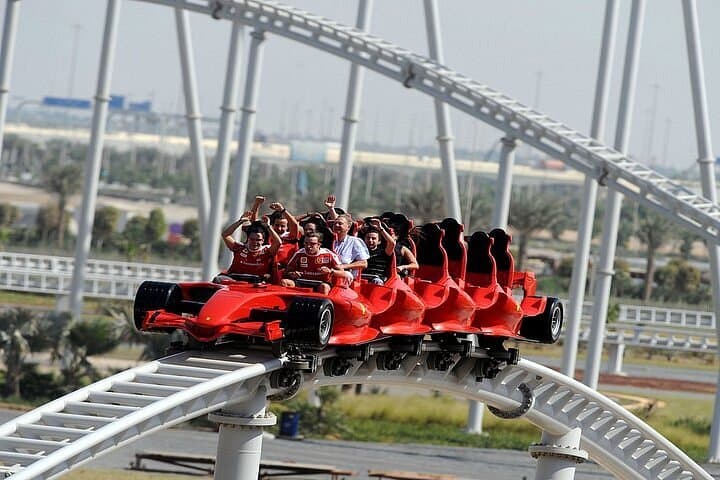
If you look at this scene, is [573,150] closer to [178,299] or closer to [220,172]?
[220,172]

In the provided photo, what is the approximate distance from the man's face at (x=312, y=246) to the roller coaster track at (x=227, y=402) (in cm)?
92

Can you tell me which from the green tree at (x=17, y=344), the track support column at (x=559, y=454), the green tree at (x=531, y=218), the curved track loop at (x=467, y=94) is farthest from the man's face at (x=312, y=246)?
the green tree at (x=531, y=218)

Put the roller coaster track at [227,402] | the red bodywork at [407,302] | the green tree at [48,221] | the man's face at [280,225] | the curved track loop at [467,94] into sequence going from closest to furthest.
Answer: the roller coaster track at [227,402], the red bodywork at [407,302], the man's face at [280,225], the curved track loop at [467,94], the green tree at [48,221]

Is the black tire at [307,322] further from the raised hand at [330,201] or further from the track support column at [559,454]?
the track support column at [559,454]

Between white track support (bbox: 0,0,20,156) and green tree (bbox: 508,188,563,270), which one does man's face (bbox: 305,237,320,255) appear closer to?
white track support (bbox: 0,0,20,156)

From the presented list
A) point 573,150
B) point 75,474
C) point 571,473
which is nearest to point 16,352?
point 75,474

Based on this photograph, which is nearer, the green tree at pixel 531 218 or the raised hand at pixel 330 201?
the raised hand at pixel 330 201

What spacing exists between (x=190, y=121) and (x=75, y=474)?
8.58 metres

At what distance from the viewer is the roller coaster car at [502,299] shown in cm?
1453

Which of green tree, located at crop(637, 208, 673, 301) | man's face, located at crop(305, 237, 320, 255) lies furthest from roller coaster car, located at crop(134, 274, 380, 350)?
green tree, located at crop(637, 208, 673, 301)

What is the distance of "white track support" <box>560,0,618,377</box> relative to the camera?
2433 centimetres

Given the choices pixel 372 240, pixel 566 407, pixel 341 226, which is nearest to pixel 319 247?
pixel 341 226

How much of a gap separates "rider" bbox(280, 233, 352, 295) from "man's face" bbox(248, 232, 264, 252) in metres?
0.33

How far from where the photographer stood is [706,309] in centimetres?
6406
